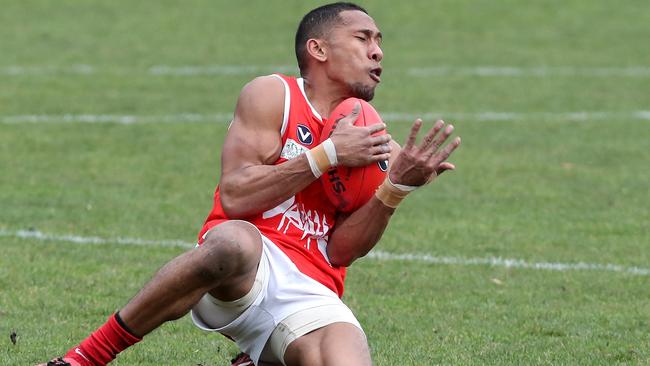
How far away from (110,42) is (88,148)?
6576 mm

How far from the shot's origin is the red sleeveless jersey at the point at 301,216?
5.95 metres

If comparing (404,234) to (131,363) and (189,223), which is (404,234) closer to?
(189,223)

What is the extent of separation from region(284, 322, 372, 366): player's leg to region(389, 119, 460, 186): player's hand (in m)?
0.69

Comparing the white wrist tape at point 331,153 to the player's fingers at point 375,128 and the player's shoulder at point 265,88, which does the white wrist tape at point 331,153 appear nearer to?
the player's fingers at point 375,128

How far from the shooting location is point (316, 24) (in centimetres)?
629

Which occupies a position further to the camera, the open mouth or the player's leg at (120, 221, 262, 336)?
the open mouth

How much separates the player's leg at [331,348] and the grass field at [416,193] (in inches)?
37.0

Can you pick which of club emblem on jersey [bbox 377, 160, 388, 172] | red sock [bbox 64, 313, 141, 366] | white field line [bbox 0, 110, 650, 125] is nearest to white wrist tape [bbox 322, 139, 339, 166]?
club emblem on jersey [bbox 377, 160, 388, 172]

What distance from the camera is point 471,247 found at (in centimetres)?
943

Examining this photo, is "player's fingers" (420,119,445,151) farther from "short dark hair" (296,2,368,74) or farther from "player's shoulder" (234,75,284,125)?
"short dark hair" (296,2,368,74)

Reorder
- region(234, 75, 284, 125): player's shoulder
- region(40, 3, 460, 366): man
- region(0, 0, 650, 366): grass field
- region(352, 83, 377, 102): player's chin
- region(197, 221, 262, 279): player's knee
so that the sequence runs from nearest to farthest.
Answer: region(197, 221, 262, 279): player's knee → region(40, 3, 460, 366): man → region(234, 75, 284, 125): player's shoulder → region(352, 83, 377, 102): player's chin → region(0, 0, 650, 366): grass field

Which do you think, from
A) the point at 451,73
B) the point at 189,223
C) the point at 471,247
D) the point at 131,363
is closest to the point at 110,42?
the point at 451,73

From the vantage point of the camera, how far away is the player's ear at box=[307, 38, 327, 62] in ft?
20.4

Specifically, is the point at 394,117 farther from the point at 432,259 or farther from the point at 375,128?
the point at 375,128
